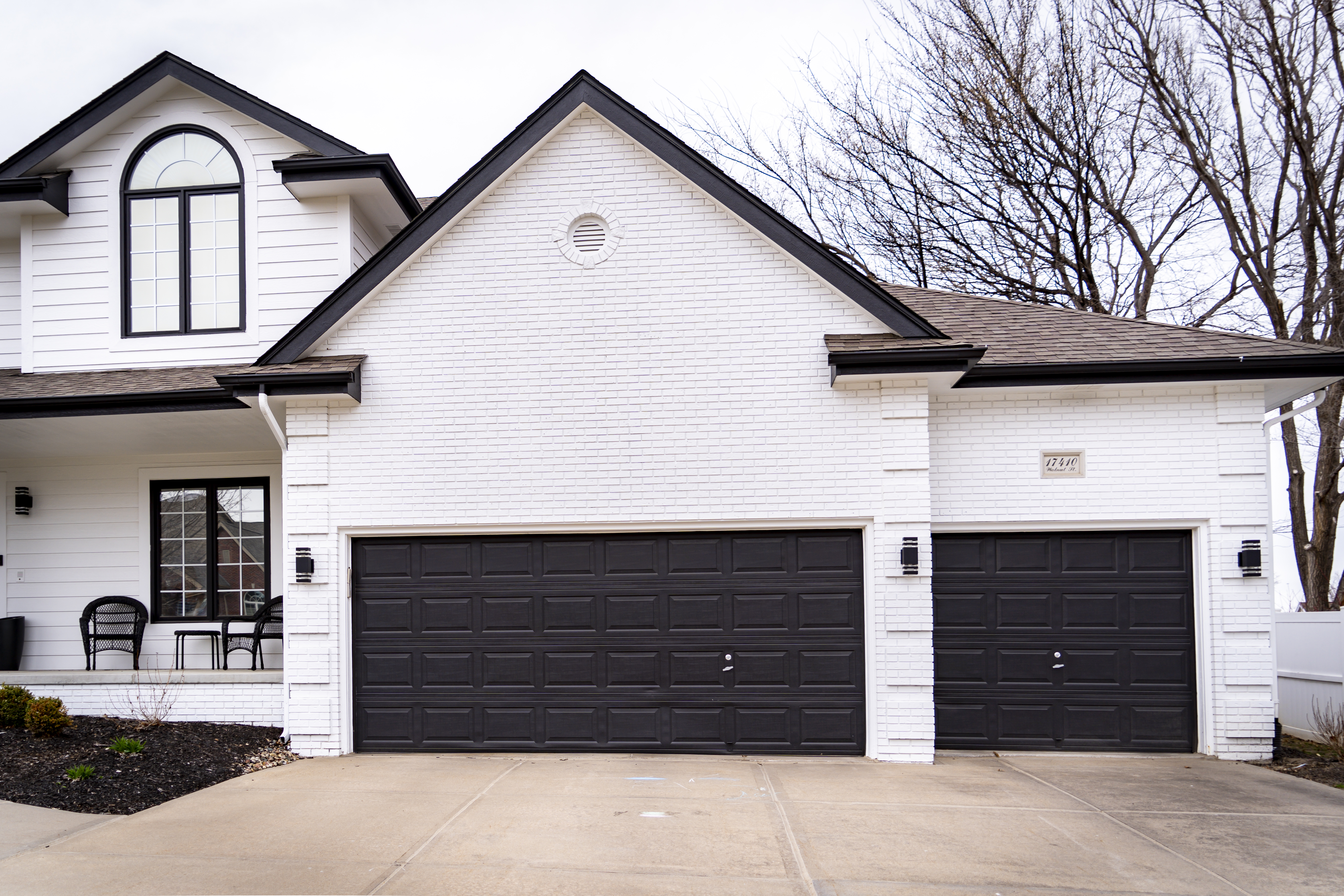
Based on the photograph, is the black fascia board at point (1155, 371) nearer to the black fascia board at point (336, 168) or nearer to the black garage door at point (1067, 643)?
the black garage door at point (1067, 643)

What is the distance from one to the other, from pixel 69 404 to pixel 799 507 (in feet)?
25.5

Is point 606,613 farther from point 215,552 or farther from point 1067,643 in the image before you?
point 215,552

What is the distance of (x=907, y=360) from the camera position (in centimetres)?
865

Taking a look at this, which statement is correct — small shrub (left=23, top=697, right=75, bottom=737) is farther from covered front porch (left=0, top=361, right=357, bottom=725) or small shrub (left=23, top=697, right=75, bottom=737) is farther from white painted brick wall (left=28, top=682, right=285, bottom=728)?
covered front porch (left=0, top=361, right=357, bottom=725)

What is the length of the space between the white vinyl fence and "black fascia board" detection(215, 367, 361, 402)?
990 centimetres

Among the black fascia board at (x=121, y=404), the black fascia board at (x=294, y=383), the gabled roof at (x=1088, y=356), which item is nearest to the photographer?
the gabled roof at (x=1088, y=356)

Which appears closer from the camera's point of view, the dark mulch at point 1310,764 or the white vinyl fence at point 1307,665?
the dark mulch at point 1310,764

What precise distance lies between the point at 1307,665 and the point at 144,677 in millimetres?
13218

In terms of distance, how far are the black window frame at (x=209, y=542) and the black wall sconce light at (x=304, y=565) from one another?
8.27 feet

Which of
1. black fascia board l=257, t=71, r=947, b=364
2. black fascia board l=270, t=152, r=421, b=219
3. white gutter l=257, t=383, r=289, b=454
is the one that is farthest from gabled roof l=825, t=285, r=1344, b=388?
black fascia board l=270, t=152, r=421, b=219

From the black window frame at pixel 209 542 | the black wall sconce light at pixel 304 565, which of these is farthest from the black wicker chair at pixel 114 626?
the black wall sconce light at pixel 304 565

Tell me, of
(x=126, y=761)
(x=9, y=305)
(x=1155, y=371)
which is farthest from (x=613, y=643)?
(x=9, y=305)

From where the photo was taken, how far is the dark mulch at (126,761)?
23.8ft

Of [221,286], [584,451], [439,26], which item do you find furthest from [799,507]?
[439,26]
